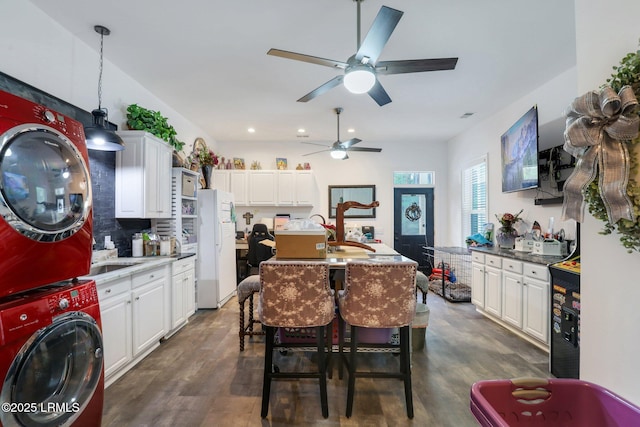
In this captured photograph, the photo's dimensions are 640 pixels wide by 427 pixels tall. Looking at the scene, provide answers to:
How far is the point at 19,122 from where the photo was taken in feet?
3.97

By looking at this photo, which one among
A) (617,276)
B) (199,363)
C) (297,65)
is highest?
(297,65)

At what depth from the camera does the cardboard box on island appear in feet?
6.75

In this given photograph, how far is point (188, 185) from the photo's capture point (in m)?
3.73

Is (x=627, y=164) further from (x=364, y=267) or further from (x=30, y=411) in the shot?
(x=30, y=411)

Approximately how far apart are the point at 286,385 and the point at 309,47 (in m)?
3.00

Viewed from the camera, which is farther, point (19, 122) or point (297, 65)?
point (297, 65)

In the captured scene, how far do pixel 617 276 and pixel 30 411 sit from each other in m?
2.41

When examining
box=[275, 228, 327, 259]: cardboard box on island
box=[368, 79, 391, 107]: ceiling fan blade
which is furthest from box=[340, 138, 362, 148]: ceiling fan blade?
box=[275, 228, 327, 259]: cardboard box on island

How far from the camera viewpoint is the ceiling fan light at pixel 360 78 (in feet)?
6.51

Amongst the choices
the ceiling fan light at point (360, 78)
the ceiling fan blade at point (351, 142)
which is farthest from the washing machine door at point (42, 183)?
the ceiling fan blade at point (351, 142)

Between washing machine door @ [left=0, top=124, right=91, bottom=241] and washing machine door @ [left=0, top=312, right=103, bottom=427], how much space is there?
46 centimetres

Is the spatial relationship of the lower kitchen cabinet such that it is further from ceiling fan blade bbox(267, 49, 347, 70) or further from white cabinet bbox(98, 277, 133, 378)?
white cabinet bbox(98, 277, 133, 378)

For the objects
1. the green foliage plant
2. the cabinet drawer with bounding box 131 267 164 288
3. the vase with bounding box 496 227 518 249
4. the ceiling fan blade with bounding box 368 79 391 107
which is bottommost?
the cabinet drawer with bounding box 131 267 164 288

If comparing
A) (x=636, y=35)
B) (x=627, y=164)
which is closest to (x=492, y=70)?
(x=636, y=35)
